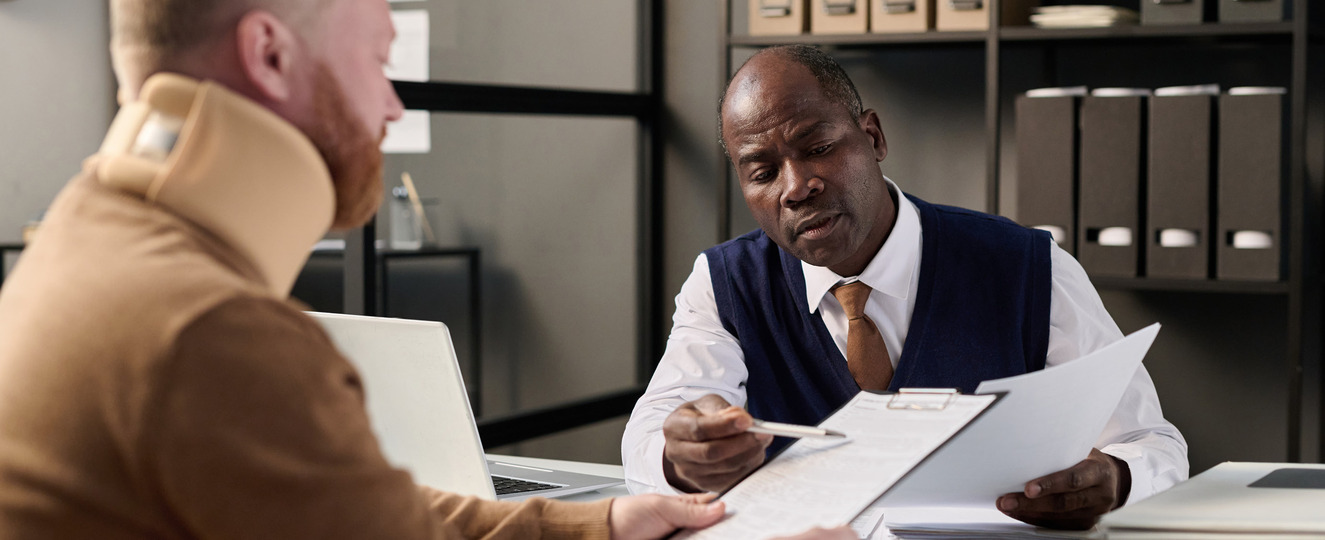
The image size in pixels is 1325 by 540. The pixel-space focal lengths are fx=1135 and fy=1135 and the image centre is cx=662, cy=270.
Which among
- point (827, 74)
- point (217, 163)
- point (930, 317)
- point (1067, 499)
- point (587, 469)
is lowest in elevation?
point (587, 469)

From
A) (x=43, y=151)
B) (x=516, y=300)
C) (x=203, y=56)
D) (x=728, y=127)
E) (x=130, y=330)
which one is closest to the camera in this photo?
(x=130, y=330)

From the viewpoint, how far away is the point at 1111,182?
240cm

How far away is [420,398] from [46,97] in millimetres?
1680

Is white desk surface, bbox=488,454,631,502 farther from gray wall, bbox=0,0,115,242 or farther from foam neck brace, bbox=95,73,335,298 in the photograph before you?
gray wall, bbox=0,0,115,242

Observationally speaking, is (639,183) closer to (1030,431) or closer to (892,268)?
(892,268)

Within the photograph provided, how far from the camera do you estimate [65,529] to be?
530mm

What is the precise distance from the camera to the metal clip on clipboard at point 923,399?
96 centimetres

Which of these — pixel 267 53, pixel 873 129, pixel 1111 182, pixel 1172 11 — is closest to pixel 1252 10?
pixel 1172 11

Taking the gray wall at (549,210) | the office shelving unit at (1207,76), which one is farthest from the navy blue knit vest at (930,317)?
the gray wall at (549,210)

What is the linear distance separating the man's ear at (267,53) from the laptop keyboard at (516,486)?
33.6 inches

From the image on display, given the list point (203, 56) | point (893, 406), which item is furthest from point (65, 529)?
point (893, 406)

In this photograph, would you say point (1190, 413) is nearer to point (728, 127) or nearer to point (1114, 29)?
point (1114, 29)

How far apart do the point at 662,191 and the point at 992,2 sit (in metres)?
1.17

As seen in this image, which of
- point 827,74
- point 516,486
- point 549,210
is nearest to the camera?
point 516,486
